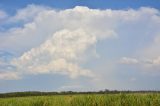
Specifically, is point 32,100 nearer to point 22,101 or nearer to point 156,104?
point 22,101

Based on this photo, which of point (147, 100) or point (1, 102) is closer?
point (147, 100)

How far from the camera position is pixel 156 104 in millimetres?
21297

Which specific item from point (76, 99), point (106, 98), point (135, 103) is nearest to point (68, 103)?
point (76, 99)

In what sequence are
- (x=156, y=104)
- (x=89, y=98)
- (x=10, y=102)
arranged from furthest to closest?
(x=10, y=102)
(x=89, y=98)
(x=156, y=104)

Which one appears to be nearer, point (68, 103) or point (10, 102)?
point (68, 103)

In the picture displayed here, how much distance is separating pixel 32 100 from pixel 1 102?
8.07 ft

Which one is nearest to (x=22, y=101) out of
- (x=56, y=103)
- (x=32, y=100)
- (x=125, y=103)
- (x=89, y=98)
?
(x=32, y=100)

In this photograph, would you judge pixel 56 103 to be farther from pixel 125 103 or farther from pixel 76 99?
pixel 125 103

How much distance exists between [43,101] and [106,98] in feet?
12.9

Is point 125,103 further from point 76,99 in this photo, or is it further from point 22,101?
point 22,101

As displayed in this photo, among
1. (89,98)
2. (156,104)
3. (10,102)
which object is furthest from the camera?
(10,102)

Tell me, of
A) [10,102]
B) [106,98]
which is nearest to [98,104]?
[106,98]

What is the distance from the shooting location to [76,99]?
915 inches

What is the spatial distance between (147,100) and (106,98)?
2.40m
